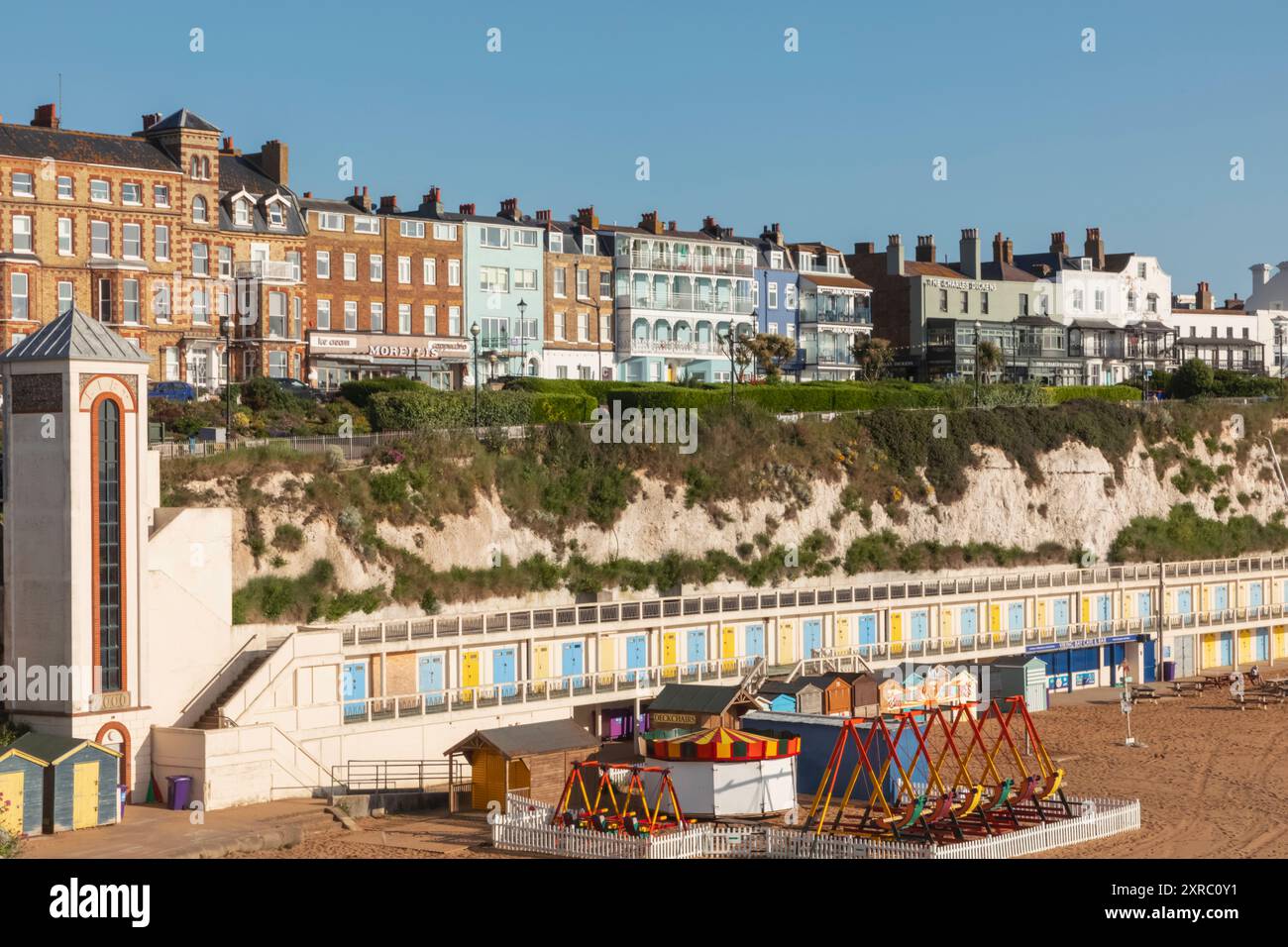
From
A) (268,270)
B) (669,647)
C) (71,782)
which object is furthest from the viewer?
(268,270)

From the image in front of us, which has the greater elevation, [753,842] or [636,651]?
[636,651]

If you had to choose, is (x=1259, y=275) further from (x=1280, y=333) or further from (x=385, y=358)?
(x=385, y=358)

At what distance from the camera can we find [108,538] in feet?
128

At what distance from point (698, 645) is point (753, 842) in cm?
1628

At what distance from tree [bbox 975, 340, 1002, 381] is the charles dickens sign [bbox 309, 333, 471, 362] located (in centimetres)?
2697

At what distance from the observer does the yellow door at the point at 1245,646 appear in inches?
2625

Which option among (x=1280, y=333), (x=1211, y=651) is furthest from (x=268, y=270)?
(x=1280, y=333)

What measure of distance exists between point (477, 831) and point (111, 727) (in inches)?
327

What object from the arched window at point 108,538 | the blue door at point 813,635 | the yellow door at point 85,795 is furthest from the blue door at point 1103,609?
the yellow door at point 85,795

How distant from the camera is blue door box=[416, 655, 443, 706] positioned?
1772 inches

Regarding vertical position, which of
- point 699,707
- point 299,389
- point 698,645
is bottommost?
point 699,707

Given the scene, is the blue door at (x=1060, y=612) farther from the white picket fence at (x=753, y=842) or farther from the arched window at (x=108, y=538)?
the arched window at (x=108, y=538)

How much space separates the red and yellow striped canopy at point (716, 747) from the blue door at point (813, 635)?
52.2ft
